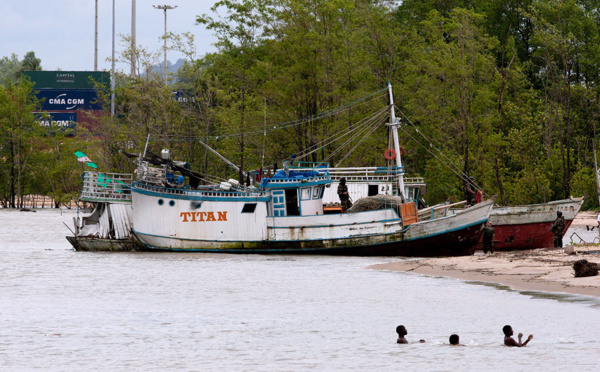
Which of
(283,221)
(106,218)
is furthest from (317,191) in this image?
(106,218)

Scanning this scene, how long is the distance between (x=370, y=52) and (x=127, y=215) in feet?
103

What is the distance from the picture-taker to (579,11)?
67.0 m

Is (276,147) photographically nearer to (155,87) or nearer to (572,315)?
(155,87)

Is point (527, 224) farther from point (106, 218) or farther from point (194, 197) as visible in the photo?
point (106, 218)

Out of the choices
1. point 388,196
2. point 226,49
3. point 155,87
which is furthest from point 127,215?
point 226,49

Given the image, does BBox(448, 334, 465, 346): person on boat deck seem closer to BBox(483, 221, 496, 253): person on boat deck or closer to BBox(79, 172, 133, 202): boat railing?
BBox(483, 221, 496, 253): person on boat deck

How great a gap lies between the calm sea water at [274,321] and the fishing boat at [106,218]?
6.09 meters

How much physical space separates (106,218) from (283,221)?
8.62 meters

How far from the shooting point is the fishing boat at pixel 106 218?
3868 centimetres

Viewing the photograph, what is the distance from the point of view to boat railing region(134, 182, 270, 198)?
37031 millimetres

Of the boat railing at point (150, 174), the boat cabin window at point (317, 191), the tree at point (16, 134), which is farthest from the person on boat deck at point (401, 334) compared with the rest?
the tree at point (16, 134)

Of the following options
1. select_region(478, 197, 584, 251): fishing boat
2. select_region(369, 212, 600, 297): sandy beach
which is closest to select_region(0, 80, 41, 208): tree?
select_region(478, 197, 584, 251): fishing boat

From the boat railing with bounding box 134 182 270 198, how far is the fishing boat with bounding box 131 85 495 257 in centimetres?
4

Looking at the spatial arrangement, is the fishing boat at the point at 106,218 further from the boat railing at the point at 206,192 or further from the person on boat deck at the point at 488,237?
the person on boat deck at the point at 488,237
